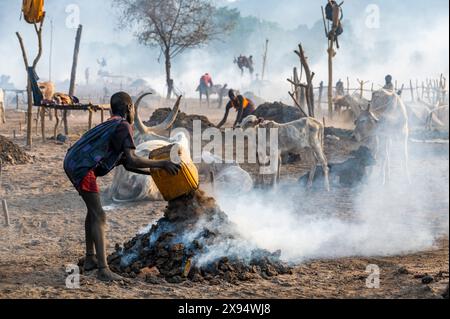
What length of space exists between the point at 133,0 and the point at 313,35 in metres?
53.3

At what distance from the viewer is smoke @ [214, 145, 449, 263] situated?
271 inches

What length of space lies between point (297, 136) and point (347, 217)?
7.99 feet

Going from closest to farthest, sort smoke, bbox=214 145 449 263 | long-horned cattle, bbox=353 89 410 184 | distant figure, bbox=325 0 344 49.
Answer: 1. smoke, bbox=214 145 449 263
2. long-horned cattle, bbox=353 89 410 184
3. distant figure, bbox=325 0 344 49

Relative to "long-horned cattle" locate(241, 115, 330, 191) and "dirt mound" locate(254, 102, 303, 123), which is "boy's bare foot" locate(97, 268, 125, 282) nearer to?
"long-horned cattle" locate(241, 115, 330, 191)

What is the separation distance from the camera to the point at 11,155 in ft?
36.6

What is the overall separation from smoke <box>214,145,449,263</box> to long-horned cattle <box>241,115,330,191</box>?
18.6 inches

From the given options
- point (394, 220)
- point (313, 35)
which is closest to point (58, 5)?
point (313, 35)

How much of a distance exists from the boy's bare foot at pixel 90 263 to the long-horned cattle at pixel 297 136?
5223 millimetres

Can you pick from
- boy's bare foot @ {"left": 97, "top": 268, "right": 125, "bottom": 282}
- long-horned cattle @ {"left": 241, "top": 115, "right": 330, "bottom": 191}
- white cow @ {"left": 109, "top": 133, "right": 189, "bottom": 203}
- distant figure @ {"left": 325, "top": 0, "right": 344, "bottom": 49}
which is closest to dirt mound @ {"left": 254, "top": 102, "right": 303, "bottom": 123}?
distant figure @ {"left": 325, "top": 0, "right": 344, "bottom": 49}

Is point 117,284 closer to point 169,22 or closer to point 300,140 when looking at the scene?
point 300,140

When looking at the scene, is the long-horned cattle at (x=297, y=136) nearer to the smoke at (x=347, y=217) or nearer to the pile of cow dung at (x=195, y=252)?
the smoke at (x=347, y=217)

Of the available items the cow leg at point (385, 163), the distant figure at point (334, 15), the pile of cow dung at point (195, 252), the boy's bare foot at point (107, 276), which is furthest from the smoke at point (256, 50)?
the boy's bare foot at point (107, 276)

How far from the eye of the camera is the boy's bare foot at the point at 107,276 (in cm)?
527
